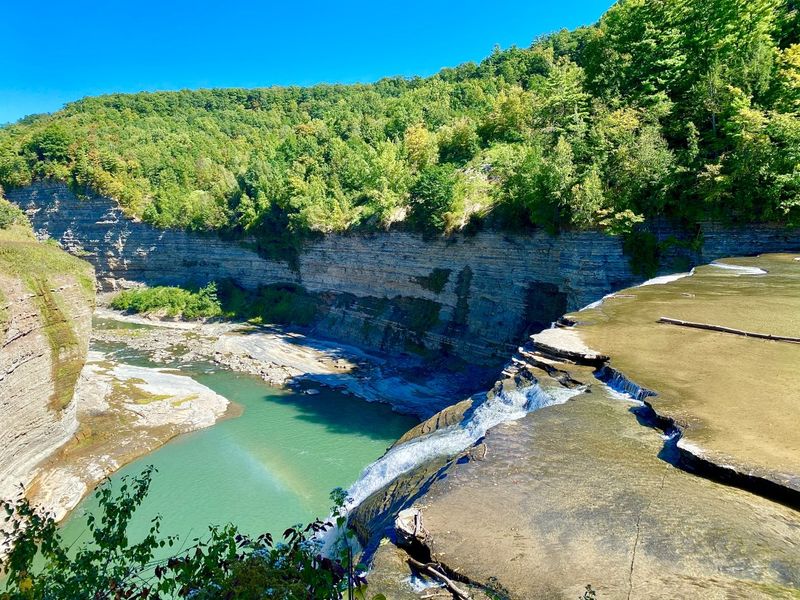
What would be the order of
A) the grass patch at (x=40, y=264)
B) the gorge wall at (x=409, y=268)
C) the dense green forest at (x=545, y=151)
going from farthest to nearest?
1. the gorge wall at (x=409, y=268)
2. the dense green forest at (x=545, y=151)
3. the grass patch at (x=40, y=264)

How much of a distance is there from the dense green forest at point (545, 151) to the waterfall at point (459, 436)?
45.5 feet

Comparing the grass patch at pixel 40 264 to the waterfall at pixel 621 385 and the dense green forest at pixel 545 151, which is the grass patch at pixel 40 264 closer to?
the waterfall at pixel 621 385

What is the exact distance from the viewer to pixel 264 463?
19.0 m

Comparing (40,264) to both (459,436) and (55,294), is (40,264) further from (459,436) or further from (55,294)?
(459,436)

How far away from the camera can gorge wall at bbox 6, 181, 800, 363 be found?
69.7ft

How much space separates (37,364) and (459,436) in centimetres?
1569

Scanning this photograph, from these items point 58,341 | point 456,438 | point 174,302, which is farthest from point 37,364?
point 174,302

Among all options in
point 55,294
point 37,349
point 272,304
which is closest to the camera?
point 37,349

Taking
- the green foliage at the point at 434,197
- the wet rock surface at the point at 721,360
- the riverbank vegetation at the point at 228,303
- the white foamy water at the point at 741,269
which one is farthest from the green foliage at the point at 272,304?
the wet rock surface at the point at 721,360

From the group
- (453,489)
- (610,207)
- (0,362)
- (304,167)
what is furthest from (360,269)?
(453,489)

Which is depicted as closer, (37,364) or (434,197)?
(37,364)

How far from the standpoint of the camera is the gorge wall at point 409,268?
69.7 feet

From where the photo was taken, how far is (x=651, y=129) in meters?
20.1

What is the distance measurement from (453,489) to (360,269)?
3010cm
